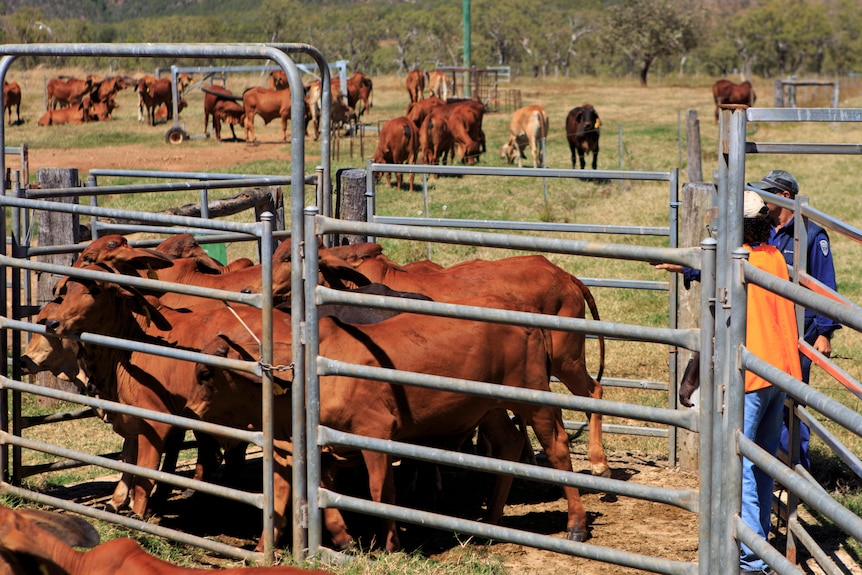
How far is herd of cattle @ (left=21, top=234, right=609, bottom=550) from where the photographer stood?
5531 mm

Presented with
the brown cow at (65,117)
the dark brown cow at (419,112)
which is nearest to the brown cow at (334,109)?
the dark brown cow at (419,112)

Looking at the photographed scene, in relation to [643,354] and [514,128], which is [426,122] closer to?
[514,128]

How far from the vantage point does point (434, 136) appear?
79.0 ft

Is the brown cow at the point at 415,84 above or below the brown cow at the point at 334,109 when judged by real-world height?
above

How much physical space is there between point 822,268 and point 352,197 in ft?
13.4

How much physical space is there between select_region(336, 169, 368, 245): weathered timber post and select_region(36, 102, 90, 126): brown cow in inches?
1116

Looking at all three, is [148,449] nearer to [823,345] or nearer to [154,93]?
[823,345]

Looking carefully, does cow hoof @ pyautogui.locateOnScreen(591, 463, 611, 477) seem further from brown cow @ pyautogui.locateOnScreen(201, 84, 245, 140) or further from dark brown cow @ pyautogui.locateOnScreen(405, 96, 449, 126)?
brown cow @ pyautogui.locateOnScreen(201, 84, 245, 140)

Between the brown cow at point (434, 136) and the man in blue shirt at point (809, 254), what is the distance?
17.4 m

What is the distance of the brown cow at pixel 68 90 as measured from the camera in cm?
3656

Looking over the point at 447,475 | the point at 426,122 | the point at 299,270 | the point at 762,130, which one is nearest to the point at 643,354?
the point at 447,475

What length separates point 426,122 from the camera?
23844 mm

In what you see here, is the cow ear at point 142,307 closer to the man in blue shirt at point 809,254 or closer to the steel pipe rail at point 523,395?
the steel pipe rail at point 523,395

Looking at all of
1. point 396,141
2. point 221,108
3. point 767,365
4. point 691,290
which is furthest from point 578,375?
Answer: point 221,108
